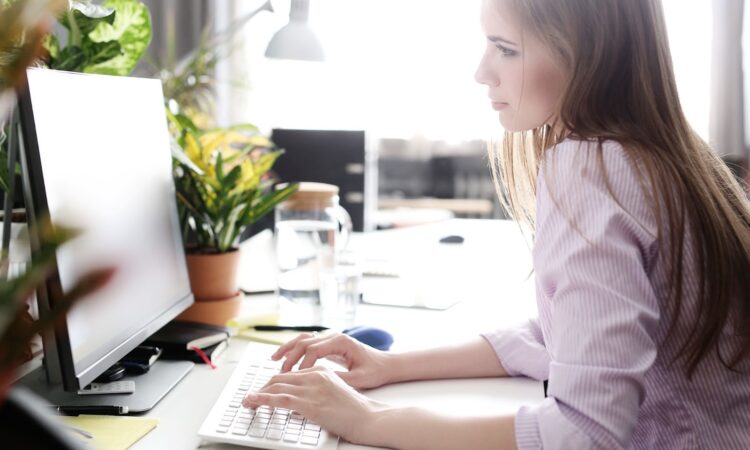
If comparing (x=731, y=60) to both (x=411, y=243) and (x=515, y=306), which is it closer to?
(x=411, y=243)

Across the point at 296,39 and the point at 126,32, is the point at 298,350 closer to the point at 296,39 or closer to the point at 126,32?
the point at 126,32

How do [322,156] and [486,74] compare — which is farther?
[322,156]

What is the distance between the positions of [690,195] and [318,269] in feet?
2.41

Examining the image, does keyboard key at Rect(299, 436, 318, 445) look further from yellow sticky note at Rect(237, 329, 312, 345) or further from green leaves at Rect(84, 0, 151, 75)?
Answer: green leaves at Rect(84, 0, 151, 75)

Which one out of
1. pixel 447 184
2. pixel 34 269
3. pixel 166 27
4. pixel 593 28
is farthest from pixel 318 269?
pixel 166 27

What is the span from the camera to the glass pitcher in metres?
1.32

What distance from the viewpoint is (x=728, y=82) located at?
12.3 feet

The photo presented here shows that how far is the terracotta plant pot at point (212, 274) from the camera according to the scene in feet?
4.01

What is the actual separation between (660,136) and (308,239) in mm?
806

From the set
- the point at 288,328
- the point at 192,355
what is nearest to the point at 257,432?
the point at 192,355

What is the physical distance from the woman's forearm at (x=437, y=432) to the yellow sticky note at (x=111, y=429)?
0.78ft

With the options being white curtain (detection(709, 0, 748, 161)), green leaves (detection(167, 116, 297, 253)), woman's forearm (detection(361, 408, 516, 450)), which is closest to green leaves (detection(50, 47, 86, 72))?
green leaves (detection(167, 116, 297, 253))

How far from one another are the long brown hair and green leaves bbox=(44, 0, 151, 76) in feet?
1.98

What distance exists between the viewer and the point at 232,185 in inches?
48.7
